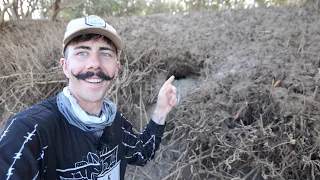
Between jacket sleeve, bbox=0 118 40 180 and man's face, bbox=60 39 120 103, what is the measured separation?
0.38m

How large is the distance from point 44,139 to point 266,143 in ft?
5.97

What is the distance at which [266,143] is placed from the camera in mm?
2410

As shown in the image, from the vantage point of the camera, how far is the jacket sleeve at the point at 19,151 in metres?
1.16

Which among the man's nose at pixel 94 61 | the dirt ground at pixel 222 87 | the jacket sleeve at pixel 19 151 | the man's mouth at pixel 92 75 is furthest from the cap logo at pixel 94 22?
the dirt ground at pixel 222 87

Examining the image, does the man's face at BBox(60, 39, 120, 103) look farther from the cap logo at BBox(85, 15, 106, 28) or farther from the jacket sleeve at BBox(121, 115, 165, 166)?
the jacket sleeve at BBox(121, 115, 165, 166)

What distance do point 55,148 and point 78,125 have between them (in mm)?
177

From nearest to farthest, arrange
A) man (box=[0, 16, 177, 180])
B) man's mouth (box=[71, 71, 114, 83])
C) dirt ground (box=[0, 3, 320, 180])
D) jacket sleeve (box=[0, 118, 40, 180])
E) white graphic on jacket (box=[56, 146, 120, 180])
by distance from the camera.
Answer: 1. jacket sleeve (box=[0, 118, 40, 180])
2. man (box=[0, 16, 177, 180])
3. white graphic on jacket (box=[56, 146, 120, 180])
4. man's mouth (box=[71, 71, 114, 83])
5. dirt ground (box=[0, 3, 320, 180])

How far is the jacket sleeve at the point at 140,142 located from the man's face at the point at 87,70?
18.8 inches

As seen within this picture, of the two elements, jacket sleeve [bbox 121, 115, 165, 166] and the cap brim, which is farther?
jacket sleeve [bbox 121, 115, 165, 166]

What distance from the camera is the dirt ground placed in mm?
2494

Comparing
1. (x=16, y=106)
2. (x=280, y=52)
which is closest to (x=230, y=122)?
(x=280, y=52)

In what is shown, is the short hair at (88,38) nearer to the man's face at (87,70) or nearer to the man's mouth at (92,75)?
the man's face at (87,70)

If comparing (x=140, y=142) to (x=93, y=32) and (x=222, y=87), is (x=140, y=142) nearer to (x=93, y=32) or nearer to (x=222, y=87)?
(x=93, y=32)

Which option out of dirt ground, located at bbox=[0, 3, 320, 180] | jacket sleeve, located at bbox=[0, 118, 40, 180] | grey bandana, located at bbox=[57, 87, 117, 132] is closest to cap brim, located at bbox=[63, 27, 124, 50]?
grey bandana, located at bbox=[57, 87, 117, 132]
